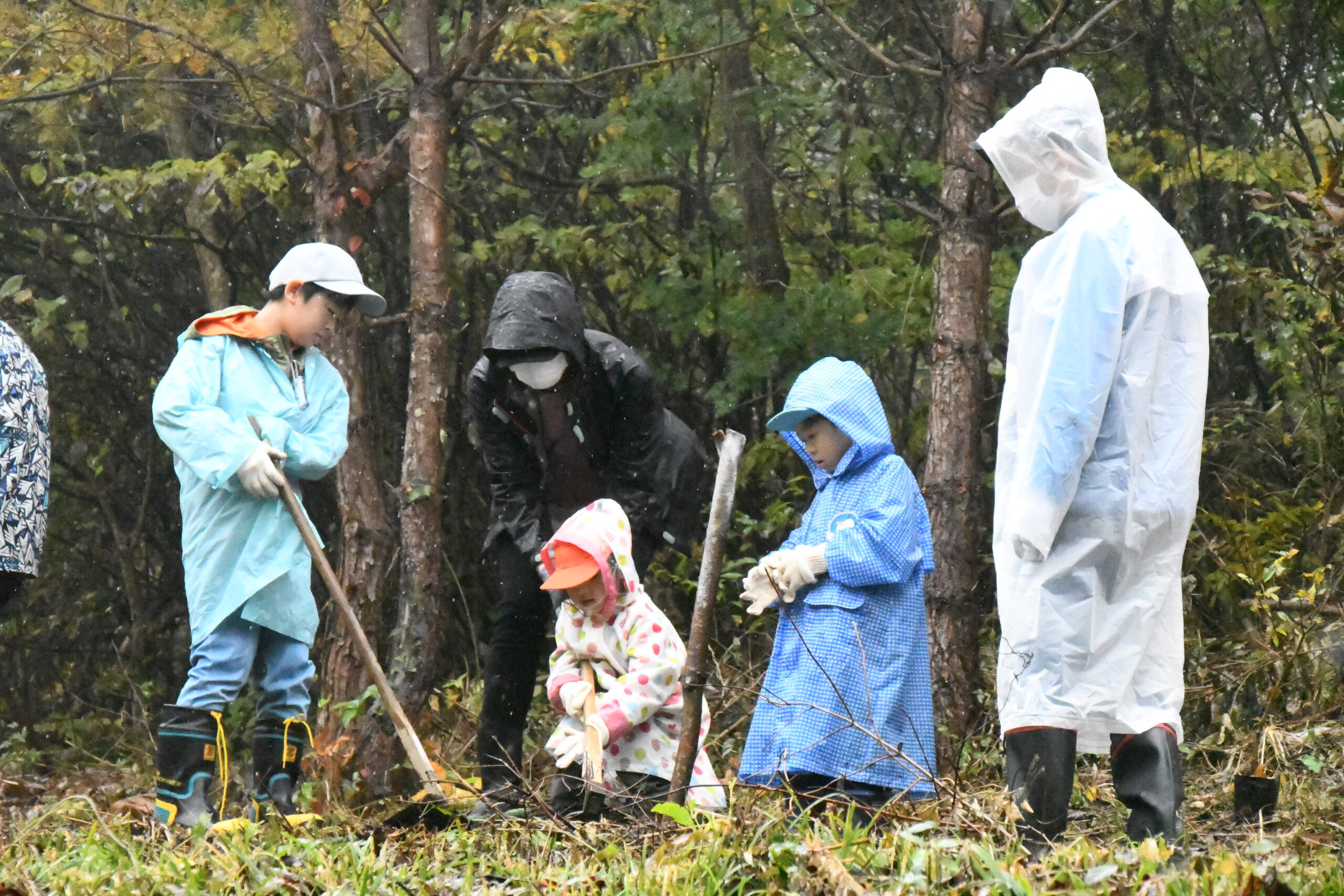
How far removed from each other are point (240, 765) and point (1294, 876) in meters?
6.68

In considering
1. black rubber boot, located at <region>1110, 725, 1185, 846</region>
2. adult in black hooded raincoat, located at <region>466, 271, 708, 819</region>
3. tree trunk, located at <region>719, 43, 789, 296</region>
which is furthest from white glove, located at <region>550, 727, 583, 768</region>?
tree trunk, located at <region>719, 43, 789, 296</region>

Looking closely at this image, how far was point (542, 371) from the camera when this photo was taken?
16.3 ft

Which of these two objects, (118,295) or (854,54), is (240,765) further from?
(854,54)

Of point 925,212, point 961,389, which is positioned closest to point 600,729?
point 961,389

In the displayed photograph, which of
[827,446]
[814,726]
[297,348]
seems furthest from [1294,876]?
[297,348]

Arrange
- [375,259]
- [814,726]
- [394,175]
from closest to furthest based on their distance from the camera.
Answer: [814,726]
[394,175]
[375,259]

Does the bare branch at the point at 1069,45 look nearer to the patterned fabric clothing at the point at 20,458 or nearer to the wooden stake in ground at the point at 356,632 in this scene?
the wooden stake in ground at the point at 356,632

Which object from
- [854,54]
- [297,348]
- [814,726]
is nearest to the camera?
[814,726]

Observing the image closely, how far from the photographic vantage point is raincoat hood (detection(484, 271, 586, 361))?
16.0ft

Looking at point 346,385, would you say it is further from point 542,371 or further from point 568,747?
point 568,747

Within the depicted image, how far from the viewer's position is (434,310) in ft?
21.7

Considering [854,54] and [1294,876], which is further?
[854,54]

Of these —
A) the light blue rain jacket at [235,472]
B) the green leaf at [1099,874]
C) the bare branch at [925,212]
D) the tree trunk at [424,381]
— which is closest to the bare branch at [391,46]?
the tree trunk at [424,381]

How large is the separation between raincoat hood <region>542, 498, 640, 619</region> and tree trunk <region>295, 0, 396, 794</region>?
8.41 ft
